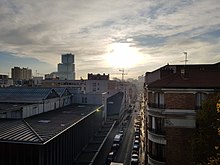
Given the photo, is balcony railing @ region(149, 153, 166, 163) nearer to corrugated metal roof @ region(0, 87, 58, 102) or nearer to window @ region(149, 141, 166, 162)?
window @ region(149, 141, 166, 162)

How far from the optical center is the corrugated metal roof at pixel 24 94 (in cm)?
5581

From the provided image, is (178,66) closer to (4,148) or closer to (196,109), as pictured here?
(196,109)

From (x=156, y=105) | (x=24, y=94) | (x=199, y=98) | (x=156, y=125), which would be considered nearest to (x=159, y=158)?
(x=156, y=125)

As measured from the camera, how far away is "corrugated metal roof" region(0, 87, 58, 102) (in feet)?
183

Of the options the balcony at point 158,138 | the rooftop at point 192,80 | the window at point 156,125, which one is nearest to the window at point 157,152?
the balcony at point 158,138

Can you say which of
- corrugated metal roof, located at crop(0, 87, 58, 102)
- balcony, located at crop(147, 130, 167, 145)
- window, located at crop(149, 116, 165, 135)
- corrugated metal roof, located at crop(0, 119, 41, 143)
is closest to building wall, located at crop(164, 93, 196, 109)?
window, located at crop(149, 116, 165, 135)

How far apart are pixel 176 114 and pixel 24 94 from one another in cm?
4292

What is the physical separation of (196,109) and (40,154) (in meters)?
19.3

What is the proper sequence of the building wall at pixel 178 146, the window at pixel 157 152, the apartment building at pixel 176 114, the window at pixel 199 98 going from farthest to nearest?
1. the window at pixel 157 152
2. the building wall at pixel 178 146
3. the apartment building at pixel 176 114
4. the window at pixel 199 98

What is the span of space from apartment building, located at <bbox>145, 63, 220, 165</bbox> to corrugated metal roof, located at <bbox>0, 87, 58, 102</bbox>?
33.7 meters

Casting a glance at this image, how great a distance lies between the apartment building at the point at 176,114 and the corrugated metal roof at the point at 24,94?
3369 cm

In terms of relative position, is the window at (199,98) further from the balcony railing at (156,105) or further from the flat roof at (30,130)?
the flat roof at (30,130)

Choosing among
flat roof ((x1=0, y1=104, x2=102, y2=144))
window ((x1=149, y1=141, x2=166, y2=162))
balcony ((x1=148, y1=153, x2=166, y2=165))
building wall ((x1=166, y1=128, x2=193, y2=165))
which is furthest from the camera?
flat roof ((x1=0, y1=104, x2=102, y2=144))

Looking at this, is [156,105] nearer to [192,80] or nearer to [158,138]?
[158,138]
